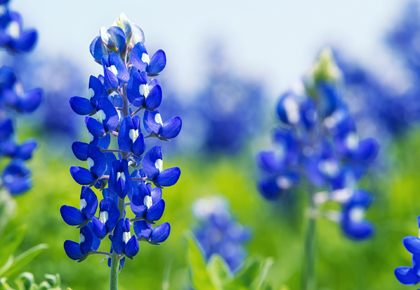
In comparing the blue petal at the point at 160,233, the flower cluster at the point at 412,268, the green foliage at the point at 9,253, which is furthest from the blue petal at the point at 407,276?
the green foliage at the point at 9,253

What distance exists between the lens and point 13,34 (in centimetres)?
199

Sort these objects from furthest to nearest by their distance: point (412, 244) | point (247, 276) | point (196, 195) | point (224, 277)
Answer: point (196, 195)
point (224, 277)
point (247, 276)
point (412, 244)

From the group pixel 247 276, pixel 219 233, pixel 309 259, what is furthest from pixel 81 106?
pixel 219 233

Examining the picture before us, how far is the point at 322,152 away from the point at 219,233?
97cm

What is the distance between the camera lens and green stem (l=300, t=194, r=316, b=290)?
6.84 ft

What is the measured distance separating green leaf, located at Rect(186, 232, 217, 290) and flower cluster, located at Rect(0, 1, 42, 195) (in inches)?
35.5

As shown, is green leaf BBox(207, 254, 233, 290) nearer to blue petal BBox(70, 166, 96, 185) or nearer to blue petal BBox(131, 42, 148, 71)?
blue petal BBox(70, 166, 96, 185)

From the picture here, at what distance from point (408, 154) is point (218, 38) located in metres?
7.15

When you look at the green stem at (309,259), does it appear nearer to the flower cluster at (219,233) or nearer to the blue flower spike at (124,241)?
the flower cluster at (219,233)

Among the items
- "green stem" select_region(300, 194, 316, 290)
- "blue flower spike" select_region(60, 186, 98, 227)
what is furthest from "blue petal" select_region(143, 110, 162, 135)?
"green stem" select_region(300, 194, 316, 290)

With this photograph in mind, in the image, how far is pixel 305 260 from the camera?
7.07 ft

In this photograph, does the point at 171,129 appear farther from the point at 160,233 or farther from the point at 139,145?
the point at 160,233

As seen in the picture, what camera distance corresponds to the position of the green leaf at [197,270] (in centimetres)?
146

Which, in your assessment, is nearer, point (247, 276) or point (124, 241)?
point (124, 241)
